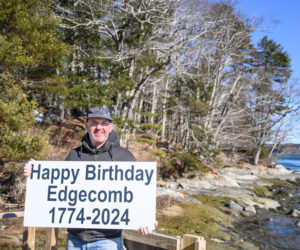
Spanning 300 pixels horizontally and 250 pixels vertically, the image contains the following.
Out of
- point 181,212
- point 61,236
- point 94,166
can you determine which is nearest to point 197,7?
point 181,212

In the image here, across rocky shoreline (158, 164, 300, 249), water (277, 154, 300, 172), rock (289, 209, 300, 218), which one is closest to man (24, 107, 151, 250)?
rocky shoreline (158, 164, 300, 249)

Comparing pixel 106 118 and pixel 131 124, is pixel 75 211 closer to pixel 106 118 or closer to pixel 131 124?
pixel 106 118

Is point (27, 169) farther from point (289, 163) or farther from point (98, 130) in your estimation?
point (289, 163)

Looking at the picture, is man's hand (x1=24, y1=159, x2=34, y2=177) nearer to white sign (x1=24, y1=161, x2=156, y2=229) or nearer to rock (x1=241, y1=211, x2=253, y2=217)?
white sign (x1=24, y1=161, x2=156, y2=229)

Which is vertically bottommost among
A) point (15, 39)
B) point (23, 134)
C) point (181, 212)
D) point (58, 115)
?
point (181, 212)

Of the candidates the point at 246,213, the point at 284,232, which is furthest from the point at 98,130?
the point at 246,213

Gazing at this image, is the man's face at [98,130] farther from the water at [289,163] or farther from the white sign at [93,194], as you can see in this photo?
the water at [289,163]

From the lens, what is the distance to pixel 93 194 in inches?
105

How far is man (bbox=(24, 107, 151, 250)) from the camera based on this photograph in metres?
2.45

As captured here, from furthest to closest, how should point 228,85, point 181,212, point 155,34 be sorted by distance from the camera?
point 228,85
point 155,34
point 181,212

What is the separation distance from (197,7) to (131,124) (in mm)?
8910

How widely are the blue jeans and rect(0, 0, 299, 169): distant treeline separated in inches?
230

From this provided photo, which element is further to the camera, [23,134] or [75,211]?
[23,134]

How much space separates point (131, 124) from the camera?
14.2 metres
